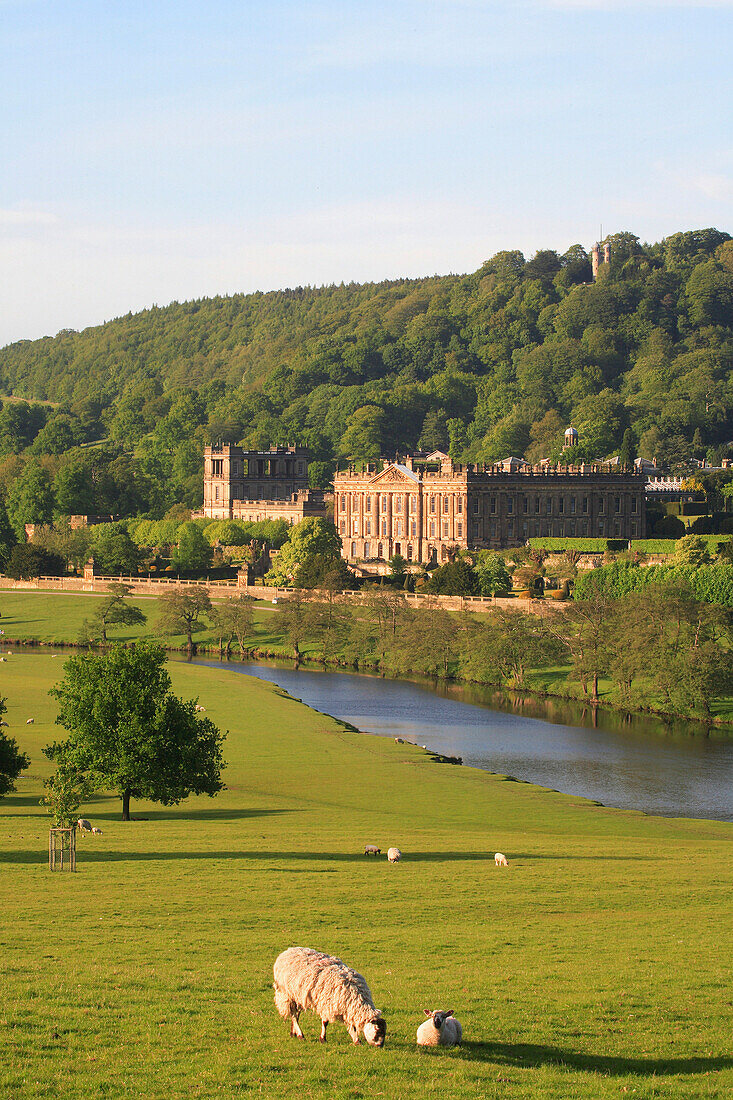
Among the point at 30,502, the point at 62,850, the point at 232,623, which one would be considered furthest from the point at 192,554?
the point at 62,850

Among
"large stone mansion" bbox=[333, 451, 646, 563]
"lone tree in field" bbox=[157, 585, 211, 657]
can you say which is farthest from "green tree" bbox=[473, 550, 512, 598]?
"large stone mansion" bbox=[333, 451, 646, 563]

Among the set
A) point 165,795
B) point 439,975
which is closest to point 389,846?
point 165,795

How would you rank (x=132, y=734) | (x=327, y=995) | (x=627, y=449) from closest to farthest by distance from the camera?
(x=327, y=995) → (x=132, y=734) → (x=627, y=449)

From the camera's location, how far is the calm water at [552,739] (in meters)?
56.8

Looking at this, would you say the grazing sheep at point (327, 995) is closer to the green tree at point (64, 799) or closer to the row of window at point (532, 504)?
the green tree at point (64, 799)

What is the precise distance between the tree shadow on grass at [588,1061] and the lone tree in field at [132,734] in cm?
2385

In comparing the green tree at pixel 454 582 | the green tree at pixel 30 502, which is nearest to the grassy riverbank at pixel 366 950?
the green tree at pixel 454 582

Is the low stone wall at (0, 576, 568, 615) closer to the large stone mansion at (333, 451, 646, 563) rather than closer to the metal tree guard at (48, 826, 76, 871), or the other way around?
the large stone mansion at (333, 451, 646, 563)

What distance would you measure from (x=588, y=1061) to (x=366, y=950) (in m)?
6.06

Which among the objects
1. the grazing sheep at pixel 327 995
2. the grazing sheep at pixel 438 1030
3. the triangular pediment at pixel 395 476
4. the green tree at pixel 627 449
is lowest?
the grazing sheep at pixel 438 1030

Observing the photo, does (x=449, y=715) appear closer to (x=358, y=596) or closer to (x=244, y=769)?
(x=244, y=769)

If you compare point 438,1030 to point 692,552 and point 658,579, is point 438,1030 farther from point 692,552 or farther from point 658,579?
point 692,552

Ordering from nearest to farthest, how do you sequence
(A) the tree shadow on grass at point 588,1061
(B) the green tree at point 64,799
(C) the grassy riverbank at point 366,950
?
(C) the grassy riverbank at point 366,950, (A) the tree shadow on grass at point 588,1061, (B) the green tree at point 64,799

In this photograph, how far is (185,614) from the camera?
110 metres
